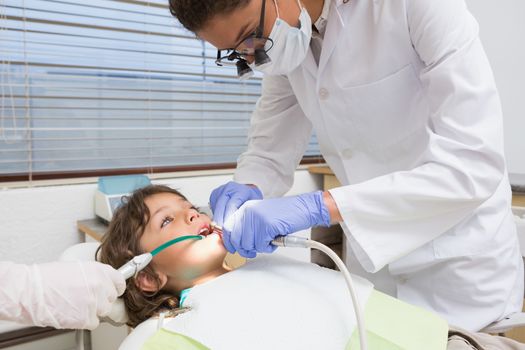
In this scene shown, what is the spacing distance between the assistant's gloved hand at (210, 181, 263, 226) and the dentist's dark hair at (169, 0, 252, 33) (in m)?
0.48

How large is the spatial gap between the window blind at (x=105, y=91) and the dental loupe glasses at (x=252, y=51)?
0.63m

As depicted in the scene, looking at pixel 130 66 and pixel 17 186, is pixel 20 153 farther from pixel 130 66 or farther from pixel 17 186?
pixel 130 66

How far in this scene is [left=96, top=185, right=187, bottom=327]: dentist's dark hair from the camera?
1162 mm

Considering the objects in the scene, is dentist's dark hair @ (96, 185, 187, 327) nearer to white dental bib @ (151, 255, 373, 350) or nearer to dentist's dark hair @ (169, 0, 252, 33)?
white dental bib @ (151, 255, 373, 350)

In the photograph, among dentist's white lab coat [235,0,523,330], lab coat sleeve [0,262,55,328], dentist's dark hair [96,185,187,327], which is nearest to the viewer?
lab coat sleeve [0,262,55,328]

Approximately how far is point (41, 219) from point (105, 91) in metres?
0.67

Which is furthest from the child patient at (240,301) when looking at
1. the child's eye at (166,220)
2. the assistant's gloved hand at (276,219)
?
the assistant's gloved hand at (276,219)

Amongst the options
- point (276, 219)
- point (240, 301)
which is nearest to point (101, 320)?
point (240, 301)

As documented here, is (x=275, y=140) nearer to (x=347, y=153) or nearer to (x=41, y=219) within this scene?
(x=347, y=153)

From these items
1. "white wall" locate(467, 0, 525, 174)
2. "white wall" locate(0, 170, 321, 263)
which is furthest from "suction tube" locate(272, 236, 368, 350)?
"white wall" locate(467, 0, 525, 174)

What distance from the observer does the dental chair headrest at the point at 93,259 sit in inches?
43.2

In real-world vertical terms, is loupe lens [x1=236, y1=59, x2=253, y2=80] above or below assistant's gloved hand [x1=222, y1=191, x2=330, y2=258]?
above

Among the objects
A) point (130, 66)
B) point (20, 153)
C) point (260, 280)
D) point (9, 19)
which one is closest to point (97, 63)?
point (130, 66)

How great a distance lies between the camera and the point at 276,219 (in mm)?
995
